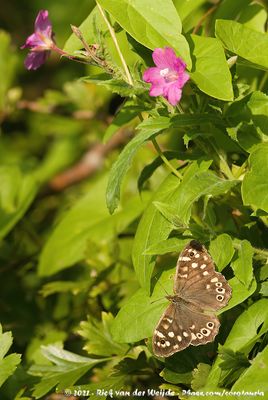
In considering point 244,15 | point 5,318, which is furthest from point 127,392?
point 244,15

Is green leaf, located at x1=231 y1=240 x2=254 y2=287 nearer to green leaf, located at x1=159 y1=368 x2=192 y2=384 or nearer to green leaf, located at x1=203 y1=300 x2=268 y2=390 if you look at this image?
green leaf, located at x1=203 y1=300 x2=268 y2=390

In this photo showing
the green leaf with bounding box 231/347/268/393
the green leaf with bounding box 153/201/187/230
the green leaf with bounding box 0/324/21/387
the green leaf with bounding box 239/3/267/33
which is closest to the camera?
the green leaf with bounding box 231/347/268/393

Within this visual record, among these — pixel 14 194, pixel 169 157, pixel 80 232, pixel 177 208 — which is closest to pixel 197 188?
pixel 177 208

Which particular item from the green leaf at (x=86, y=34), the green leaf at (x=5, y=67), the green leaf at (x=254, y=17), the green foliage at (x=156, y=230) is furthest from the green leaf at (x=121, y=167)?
the green leaf at (x=5, y=67)

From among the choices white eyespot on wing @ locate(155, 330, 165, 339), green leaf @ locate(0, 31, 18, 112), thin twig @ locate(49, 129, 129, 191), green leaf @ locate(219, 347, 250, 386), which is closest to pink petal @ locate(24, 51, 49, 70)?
white eyespot on wing @ locate(155, 330, 165, 339)

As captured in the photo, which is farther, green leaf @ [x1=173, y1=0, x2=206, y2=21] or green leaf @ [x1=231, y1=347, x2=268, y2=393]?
green leaf @ [x1=173, y1=0, x2=206, y2=21]

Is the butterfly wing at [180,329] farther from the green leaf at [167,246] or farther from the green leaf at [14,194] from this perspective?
the green leaf at [14,194]

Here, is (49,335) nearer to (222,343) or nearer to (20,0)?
(222,343)
